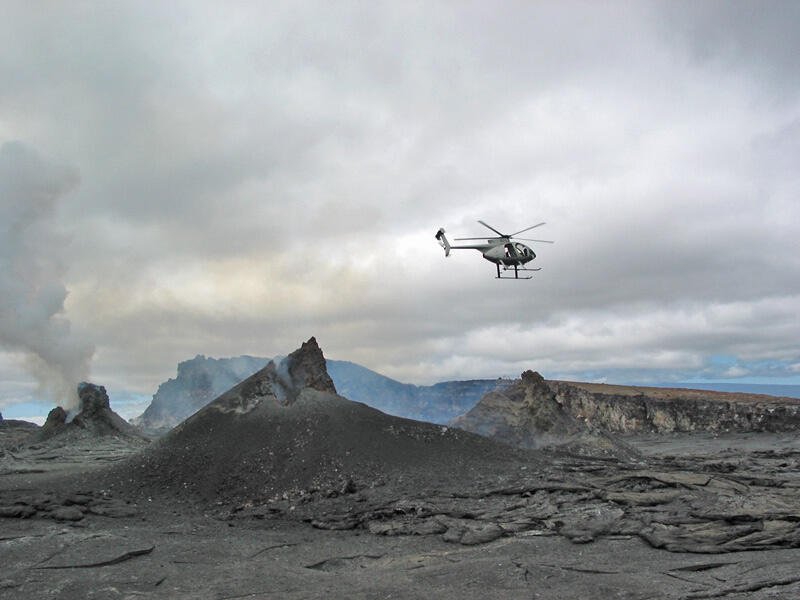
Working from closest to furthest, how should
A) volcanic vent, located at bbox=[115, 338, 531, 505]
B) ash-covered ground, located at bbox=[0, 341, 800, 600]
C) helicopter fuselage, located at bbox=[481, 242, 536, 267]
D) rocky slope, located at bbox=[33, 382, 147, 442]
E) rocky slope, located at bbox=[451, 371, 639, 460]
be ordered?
1. ash-covered ground, located at bbox=[0, 341, 800, 600]
2. volcanic vent, located at bbox=[115, 338, 531, 505]
3. helicopter fuselage, located at bbox=[481, 242, 536, 267]
4. rocky slope, located at bbox=[451, 371, 639, 460]
5. rocky slope, located at bbox=[33, 382, 147, 442]

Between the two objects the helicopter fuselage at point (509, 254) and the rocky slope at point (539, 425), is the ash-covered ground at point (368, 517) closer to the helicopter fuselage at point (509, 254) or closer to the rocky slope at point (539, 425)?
the rocky slope at point (539, 425)

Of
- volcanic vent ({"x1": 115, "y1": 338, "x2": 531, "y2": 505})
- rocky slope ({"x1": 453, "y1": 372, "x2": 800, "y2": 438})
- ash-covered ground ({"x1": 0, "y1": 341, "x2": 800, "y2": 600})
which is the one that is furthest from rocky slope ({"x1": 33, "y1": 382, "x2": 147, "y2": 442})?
rocky slope ({"x1": 453, "y1": 372, "x2": 800, "y2": 438})

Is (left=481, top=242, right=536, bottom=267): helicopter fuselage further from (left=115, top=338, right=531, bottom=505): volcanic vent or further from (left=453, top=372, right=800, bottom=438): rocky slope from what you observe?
(left=453, top=372, right=800, bottom=438): rocky slope

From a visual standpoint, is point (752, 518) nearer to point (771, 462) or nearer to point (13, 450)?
point (771, 462)

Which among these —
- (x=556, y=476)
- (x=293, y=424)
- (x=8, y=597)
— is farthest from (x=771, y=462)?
(x=8, y=597)

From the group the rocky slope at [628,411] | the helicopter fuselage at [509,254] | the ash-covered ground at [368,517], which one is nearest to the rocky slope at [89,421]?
the ash-covered ground at [368,517]

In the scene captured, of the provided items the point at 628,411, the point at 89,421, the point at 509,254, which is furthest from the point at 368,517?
the point at 628,411

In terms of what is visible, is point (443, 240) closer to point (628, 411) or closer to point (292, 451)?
point (292, 451)

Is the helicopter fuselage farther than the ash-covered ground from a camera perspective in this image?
Yes
